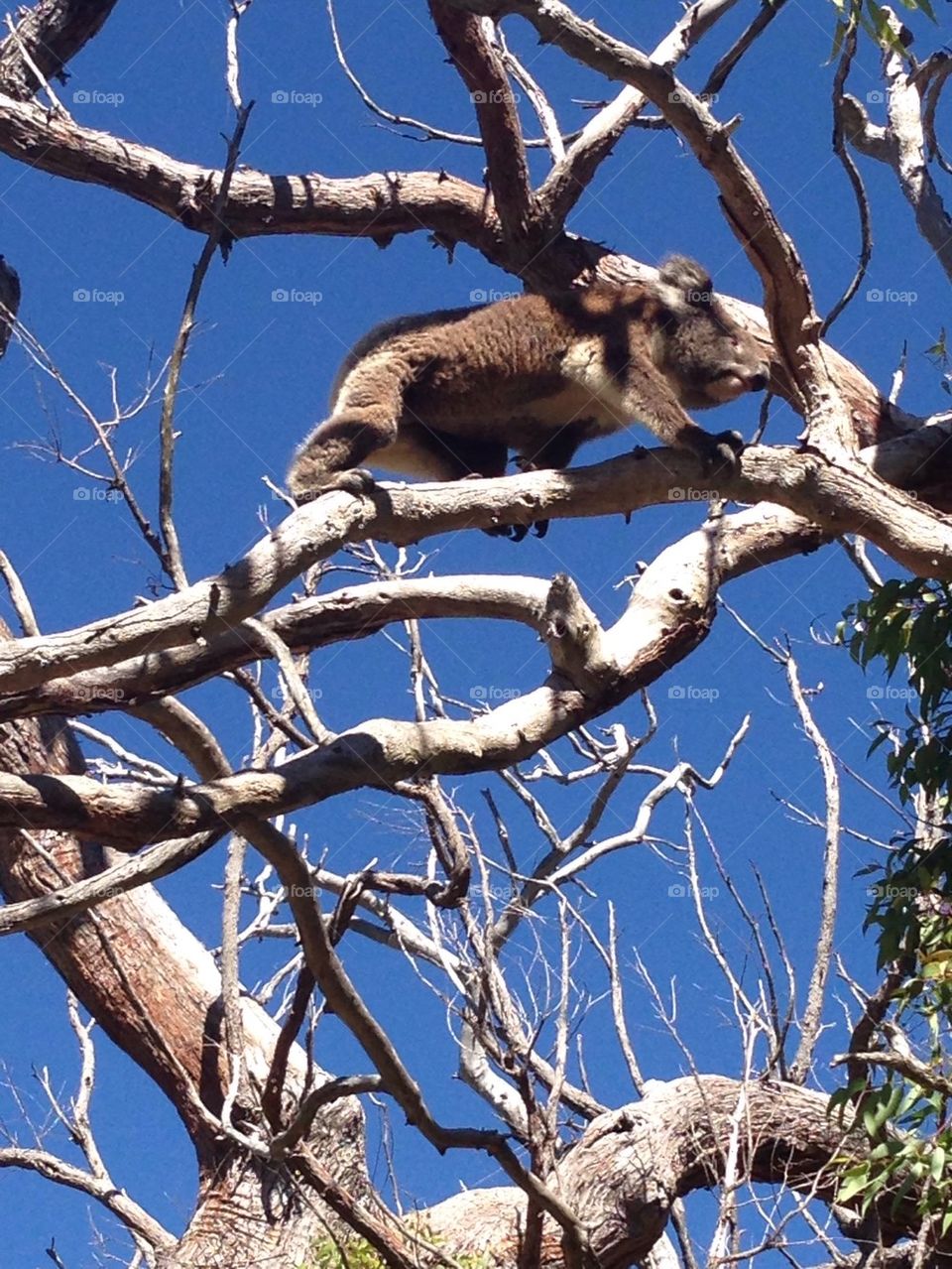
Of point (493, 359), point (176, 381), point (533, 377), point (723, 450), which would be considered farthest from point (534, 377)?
point (176, 381)

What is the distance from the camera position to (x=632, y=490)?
14.3ft

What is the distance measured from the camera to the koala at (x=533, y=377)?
5.17 metres

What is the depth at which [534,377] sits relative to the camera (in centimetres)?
548

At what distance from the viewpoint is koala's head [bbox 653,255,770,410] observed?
5.81 meters

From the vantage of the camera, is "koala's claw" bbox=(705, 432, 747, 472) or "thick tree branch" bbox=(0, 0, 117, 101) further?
"thick tree branch" bbox=(0, 0, 117, 101)

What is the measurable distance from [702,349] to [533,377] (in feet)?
2.73

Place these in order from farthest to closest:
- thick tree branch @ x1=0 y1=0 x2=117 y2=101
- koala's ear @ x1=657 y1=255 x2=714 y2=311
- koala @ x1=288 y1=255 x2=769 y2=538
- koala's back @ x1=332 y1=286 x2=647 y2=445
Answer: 1. thick tree branch @ x1=0 y1=0 x2=117 y2=101
2. koala's ear @ x1=657 y1=255 x2=714 y2=311
3. koala's back @ x1=332 y1=286 x2=647 y2=445
4. koala @ x1=288 y1=255 x2=769 y2=538

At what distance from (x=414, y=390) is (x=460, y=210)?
1.22 metres

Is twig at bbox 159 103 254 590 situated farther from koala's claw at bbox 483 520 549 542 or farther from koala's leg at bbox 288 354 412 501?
koala's claw at bbox 483 520 549 542

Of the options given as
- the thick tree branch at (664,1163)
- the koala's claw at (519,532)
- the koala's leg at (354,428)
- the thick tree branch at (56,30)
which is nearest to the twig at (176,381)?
the koala's leg at (354,428)

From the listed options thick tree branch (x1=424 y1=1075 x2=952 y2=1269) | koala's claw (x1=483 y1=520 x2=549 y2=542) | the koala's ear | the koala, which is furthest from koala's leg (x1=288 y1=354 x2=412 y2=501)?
thick tree branch (x1=424 y1=1075 x2=952 y2=1269)

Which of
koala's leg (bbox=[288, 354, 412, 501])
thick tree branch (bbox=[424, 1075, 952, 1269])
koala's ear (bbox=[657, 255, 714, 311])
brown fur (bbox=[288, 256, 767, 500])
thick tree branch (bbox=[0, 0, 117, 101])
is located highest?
thick tree branch (bbox=[0, 0, 117, 101])

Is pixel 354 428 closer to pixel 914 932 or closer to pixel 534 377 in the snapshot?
pixel 534 377

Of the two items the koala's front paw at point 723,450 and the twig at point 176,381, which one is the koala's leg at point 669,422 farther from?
the twig at point 176,381
